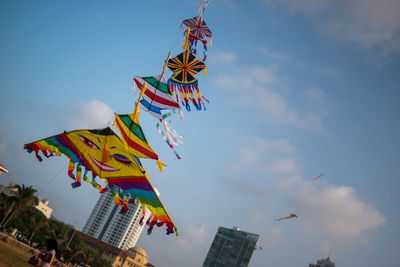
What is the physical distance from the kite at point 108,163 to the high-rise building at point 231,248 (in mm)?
99057

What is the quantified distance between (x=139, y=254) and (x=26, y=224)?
43913 millimetres

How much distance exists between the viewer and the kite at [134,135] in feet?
40.3

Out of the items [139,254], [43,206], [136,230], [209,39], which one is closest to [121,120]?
[209,39]

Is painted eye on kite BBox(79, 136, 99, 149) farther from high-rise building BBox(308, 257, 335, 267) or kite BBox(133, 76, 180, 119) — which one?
high-rise building BBox(308, 257, 335, 267)

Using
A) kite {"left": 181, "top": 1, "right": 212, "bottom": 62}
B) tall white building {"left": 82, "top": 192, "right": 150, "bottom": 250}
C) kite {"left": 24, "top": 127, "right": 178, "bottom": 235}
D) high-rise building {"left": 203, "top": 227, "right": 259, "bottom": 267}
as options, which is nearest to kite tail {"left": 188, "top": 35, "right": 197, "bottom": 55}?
kite {"left": 181, "top": 1, "right": 212, "bottom": 62}

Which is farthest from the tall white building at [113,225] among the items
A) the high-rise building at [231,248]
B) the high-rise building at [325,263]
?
the high-rise building at [325,263]

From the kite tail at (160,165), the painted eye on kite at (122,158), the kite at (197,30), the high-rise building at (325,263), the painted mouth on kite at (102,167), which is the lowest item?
the painted mouth on kite at (102,167)

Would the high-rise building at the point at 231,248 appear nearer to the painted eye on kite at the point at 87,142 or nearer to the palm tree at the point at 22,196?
the palm tree at the point at 22,196

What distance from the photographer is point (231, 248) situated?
4264 inches

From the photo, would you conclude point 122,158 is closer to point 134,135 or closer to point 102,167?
point 134,135

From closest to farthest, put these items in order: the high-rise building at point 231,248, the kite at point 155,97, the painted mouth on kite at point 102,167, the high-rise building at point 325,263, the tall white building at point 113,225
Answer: the painted mouth on kite at point 102,167
the kite at point 155,97
the high-rise building at point 231,248
the tall white building at point 113,225
the high-rise building at point 325,263

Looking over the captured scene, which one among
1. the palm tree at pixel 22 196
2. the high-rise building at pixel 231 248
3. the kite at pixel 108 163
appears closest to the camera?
the kite at pixel 108 163

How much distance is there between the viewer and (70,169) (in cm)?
1303

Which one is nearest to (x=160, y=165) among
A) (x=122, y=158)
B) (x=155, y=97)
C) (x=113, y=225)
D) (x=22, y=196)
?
(x=122, y=158)
